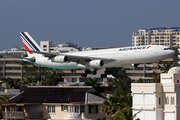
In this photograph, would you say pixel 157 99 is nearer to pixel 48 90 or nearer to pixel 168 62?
pixel 48 90

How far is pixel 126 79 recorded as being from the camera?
17262 centimetres

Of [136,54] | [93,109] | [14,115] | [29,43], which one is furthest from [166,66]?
[14,115]

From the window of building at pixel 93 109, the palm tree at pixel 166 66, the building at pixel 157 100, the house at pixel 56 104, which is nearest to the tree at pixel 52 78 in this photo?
the palm tree at pixel 166 66

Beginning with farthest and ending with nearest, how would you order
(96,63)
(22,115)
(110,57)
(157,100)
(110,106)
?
(96,63) < (110,57) < (22,115) < (110,106) < (157,100)

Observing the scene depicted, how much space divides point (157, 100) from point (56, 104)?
61.8 ft

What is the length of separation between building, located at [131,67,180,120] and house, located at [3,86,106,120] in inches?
454

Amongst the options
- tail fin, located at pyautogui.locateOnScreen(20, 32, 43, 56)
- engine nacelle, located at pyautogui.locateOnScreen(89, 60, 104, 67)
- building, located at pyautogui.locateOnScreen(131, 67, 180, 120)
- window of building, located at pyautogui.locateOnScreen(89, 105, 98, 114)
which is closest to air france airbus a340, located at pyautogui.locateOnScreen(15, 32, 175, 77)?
engine nacelle, located at pyautogui.locateOnScreen(89, 60, 104, 67)

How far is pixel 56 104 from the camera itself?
2633 inches

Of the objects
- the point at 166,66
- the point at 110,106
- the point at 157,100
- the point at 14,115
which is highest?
the point at 166,66

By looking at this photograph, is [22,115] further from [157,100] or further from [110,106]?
[157,100]

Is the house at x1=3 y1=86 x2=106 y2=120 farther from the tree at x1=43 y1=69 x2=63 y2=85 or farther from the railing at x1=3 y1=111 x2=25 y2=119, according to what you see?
the tree at x1=43 y1=69 x2=63 y2=85

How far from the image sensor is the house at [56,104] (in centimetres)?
6531

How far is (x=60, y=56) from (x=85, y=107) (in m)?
15.4

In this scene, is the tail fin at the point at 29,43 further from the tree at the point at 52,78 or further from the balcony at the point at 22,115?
the tree at the point at 52,78
